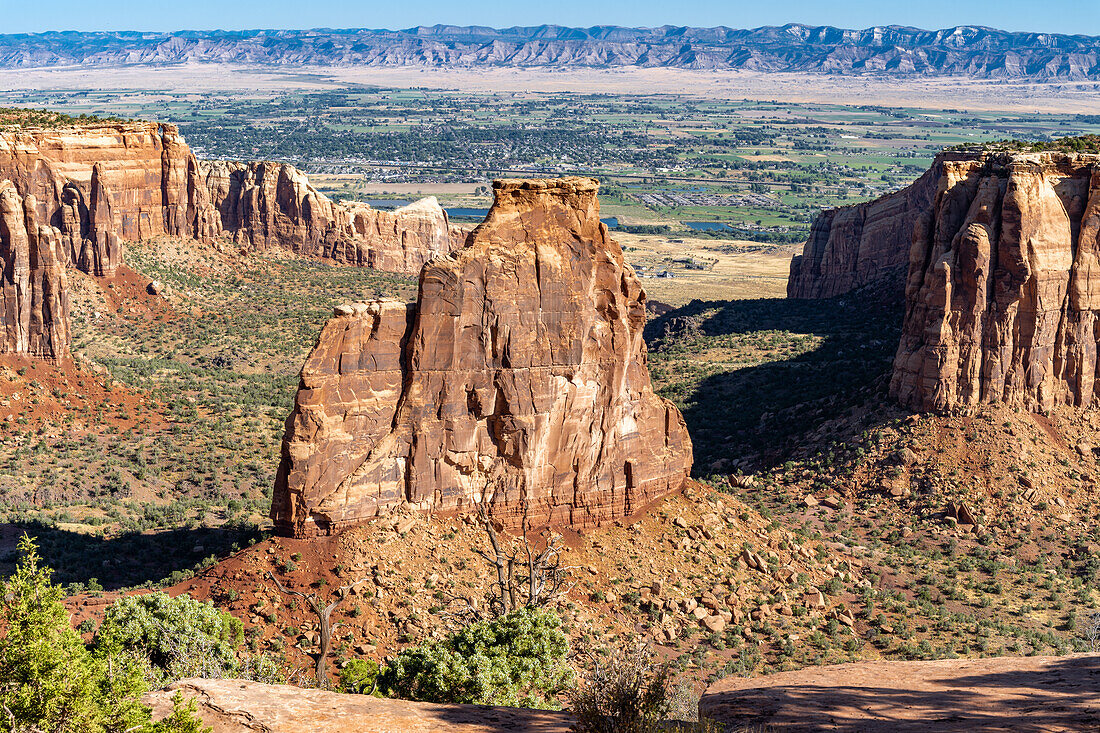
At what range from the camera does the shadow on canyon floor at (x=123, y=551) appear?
44.2 m

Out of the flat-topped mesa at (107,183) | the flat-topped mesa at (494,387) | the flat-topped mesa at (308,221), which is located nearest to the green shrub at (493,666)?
the flat-topped mesa at (494,387)

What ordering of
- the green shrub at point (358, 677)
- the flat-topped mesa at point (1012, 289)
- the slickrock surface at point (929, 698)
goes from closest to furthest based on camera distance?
1. the slickrock surface at point (929, 698)
2. the green shrub at point (358, 677)
3. the flat-topped mesa at point (1012, 289)

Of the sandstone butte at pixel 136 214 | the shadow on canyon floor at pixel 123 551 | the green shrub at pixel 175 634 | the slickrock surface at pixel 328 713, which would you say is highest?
the sandstone butte at pixel 136 214

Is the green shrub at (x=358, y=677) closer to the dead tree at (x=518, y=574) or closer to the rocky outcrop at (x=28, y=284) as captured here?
the dead tree at (x=518, y=574)

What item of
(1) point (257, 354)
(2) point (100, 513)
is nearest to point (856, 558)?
(2) point (100, 513)

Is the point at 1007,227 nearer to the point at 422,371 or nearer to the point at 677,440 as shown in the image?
the point at 677,440

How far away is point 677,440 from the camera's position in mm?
44969

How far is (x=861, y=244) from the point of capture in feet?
315

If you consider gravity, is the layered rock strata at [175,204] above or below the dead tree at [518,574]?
above

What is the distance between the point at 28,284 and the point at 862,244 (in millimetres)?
59014

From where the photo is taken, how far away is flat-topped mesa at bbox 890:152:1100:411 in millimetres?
56312

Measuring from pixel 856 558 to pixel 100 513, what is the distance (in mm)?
32393

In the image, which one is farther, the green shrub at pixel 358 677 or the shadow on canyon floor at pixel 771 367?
the shadow on canyon floor at pixel 771 367

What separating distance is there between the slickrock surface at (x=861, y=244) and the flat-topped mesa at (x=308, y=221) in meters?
34.1
